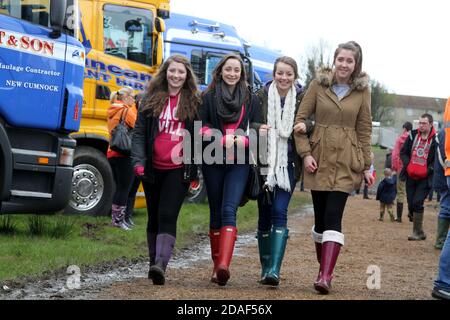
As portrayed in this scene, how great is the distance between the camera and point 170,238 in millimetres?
7402

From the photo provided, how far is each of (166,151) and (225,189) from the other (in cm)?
60

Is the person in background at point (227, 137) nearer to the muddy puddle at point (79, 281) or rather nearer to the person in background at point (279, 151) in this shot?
the person in background at point (279, 151)

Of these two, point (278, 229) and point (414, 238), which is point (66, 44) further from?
point (414, 238)

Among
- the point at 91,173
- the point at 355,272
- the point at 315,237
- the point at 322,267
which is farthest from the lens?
the point at 91,173

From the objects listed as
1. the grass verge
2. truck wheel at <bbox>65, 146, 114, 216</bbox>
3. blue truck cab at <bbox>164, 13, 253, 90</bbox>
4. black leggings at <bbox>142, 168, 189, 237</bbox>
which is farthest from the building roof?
black leggings at <bbox>142, 168, 189, 237</bbox>

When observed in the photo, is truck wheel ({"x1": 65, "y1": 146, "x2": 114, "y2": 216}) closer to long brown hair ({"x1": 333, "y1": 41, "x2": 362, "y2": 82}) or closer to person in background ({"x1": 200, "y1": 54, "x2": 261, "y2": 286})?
person in background ({"x1": 200, "y1": 54, "x2": 261, "y2": 286})

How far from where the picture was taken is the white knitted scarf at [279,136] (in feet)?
25.1

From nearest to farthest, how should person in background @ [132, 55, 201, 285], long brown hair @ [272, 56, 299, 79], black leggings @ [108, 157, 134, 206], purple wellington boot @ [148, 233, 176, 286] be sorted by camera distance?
purple wellington boot @ [148, 233, 176, 286] → person in background @ [132, 55, 201, 285] → long brown hair @ [272, 56, 299, 79] → black leggings @ [108, 157, 134, 206]

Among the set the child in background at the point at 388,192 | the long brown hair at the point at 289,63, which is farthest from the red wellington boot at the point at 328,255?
the child in background at the point at 388,192

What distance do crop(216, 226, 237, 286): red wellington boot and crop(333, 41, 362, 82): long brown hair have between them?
1.68 meters

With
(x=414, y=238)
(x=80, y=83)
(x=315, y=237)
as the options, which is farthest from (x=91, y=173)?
(x=315, y=237)

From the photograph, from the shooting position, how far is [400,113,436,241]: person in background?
13.9 m

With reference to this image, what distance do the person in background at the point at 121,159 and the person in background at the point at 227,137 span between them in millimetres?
4442

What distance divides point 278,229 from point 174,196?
3.14 ft
